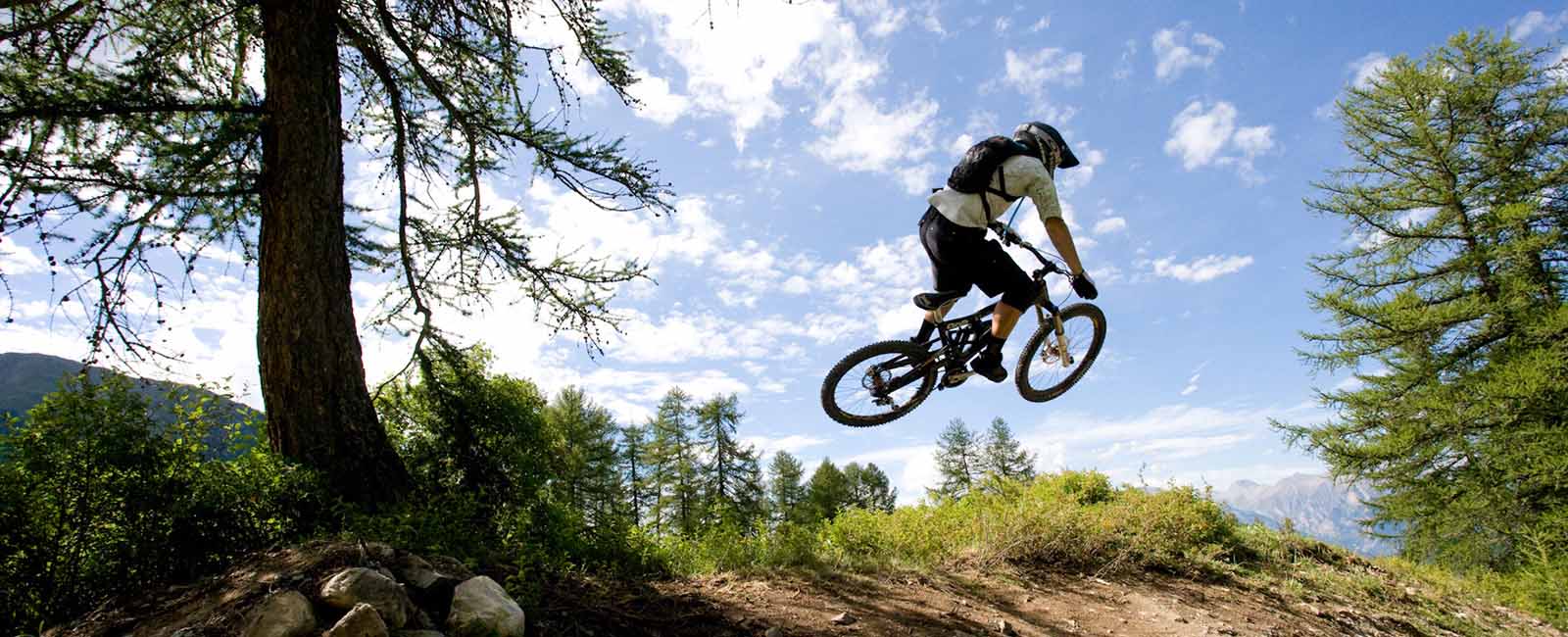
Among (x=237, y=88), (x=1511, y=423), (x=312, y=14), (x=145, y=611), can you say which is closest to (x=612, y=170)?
(x=312, y=14)

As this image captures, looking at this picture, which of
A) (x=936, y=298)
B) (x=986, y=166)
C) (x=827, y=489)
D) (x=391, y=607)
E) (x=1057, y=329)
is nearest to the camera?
(x=391, y=607)

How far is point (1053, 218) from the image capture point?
5.11 meters

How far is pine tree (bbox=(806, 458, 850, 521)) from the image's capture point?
38938mm

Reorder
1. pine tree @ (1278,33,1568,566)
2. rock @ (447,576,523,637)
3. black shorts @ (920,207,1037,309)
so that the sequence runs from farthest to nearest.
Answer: pine tree @ (1278,33,1568,566) → black shorts @ (920,207,1037,309) → rock @ (447,576,523,637)

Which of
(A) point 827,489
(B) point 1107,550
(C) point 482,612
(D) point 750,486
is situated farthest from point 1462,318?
(A) point 827,489

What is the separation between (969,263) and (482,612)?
13.6 ft

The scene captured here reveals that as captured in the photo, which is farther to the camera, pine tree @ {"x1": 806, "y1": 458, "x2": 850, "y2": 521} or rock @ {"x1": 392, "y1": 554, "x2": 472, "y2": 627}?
pine tree @ {"x1": 806, "y1": 458, "x2": 850, "y2": 521}

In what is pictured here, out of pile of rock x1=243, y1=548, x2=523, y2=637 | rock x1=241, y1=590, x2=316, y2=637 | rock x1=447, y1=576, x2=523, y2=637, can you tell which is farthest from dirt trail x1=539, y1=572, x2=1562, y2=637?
rock x1=241, y1=590, x2=316, y2=637

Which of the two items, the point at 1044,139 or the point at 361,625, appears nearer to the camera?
the point at 361,625

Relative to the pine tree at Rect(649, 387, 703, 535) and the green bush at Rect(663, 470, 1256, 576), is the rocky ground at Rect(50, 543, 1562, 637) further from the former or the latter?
the pine tree at Rect(649, 387, 703, 535)

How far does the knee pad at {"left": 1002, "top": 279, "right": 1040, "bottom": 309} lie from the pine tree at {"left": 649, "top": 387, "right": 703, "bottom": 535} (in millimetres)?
25598

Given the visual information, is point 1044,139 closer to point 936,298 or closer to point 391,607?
point 936,298

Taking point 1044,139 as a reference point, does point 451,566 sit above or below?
below

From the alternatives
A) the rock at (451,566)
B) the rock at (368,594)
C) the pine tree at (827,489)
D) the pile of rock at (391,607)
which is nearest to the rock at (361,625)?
the pile of rock at (391,607)
